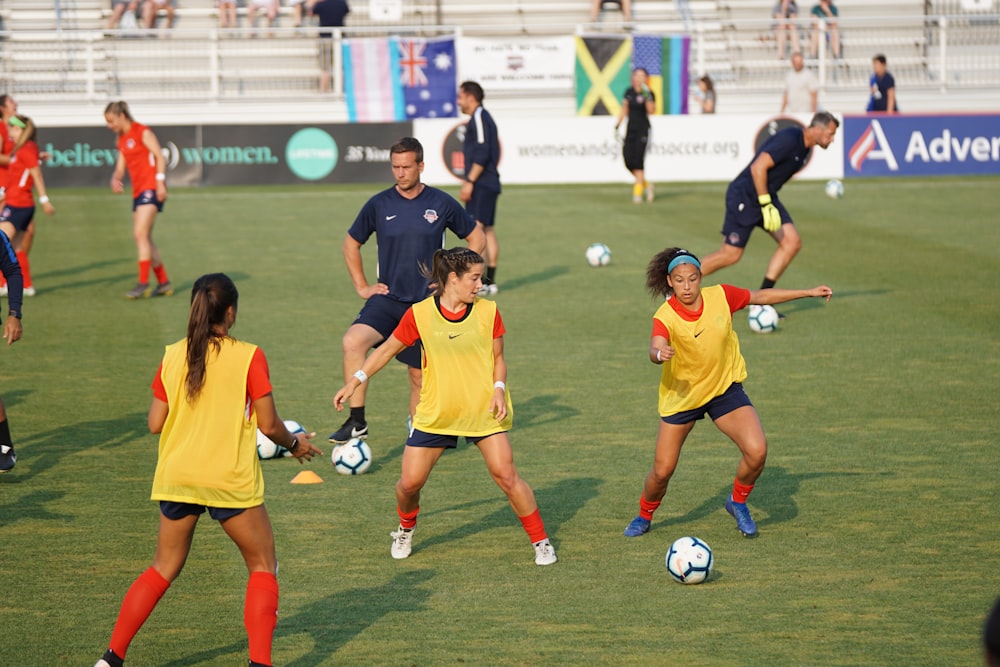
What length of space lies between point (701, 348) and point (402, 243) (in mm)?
2966

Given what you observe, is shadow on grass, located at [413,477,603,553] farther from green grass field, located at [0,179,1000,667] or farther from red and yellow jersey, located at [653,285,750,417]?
red and yellow jersey, located at [653,285,750,417]

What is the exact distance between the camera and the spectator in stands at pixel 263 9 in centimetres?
3544

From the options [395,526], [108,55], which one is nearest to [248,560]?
[395,526]

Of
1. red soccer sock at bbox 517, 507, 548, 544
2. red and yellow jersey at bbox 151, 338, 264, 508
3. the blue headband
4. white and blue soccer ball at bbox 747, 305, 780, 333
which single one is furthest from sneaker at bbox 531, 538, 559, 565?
white and blue soccer ball at bbox 747, 305, 780, 333

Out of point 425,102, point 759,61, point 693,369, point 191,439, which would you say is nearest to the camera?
point 191,439

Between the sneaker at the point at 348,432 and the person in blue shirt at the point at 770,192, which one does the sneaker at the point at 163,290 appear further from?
the sneaker at the point at 348,432

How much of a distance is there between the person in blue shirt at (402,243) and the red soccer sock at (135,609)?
392cm

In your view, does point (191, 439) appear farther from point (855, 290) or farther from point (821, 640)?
point (855, 290)

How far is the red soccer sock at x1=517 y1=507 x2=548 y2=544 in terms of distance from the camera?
7.79 m

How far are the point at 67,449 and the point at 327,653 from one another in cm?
469

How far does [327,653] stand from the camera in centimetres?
663

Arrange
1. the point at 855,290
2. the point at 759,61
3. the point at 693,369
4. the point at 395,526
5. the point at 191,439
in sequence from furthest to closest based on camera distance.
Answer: the point at 759,61
the point at 855,290
the point at 395,526
the point at 693,369
the point at 191,439

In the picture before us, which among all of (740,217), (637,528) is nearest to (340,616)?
(637,528)

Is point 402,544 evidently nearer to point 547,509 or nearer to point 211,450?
point 547,509
